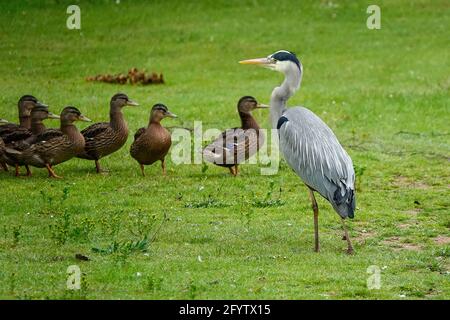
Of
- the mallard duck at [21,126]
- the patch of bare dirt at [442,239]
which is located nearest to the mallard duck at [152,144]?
the mallard duck at [21,126]

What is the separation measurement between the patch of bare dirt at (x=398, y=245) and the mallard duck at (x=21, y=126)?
6.23 metres

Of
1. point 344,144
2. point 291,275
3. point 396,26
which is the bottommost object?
point 291,275

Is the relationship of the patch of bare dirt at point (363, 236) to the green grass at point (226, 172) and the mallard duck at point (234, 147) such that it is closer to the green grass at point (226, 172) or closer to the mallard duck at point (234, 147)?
the green grass at point (226, 172)

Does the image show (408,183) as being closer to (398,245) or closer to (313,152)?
(398,245)

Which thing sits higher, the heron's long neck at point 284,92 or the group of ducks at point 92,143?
the heron's long neck at point 284,92

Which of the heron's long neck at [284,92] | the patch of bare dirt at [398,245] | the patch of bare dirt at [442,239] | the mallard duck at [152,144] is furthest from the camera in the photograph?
the mallard duck at [152,144]

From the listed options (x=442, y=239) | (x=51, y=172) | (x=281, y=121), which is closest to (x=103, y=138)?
(x=51, y=172)

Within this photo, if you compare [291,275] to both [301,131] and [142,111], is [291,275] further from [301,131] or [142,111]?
[142,111]

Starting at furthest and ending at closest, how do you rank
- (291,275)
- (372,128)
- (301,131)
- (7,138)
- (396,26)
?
(396,26)
(372,128)
(7,138)
(301,131)
(291,275)

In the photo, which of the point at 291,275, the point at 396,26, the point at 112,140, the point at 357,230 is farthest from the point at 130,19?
the point at 291,275

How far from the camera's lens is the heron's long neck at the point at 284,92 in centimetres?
1269

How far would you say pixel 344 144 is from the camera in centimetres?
1823

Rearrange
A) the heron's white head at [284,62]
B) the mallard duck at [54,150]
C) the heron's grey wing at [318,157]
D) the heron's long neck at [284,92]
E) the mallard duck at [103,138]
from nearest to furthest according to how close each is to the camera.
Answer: the heron's grey wing at [318,157] < the heron's long neck at [284,92] < the heron's white head at [284,62] < the mallard duck at [54,150] < the mallard duck at [103,138]

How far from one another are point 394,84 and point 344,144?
17.2 ft
